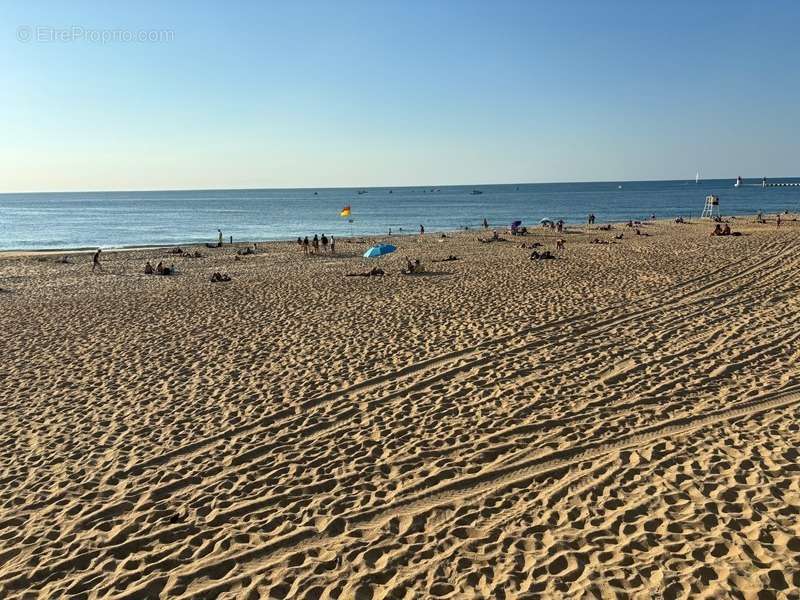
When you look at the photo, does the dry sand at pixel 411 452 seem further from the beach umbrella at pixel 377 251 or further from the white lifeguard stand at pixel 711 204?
the white lifeguard stand at pixel 711 204

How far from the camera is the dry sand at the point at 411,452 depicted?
15.6 ft

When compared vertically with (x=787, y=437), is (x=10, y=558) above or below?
below

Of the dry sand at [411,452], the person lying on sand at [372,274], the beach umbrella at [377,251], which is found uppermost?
the beach umbrella at [377,251]

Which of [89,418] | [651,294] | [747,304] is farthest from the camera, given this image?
[651,294]

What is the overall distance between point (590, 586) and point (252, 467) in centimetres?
407

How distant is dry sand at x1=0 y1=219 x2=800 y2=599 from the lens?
15.6 feet

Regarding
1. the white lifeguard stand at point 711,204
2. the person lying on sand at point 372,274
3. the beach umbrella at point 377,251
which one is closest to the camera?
the person lying on sand at point 372,274

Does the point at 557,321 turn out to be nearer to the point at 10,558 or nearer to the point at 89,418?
the point at 89,418

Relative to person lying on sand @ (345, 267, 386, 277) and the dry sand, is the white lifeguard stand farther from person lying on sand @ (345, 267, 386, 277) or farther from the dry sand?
the dry sand

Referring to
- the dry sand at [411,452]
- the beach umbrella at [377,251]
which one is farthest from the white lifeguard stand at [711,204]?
the dry sand at [411,452]

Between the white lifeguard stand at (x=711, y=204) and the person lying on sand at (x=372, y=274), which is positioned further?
the white lifeguard stand at (x=711, y=204)

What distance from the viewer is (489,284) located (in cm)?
1833

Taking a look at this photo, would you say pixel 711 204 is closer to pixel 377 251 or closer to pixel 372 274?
pixel 377 251

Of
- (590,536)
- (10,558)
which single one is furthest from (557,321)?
(10,558)
